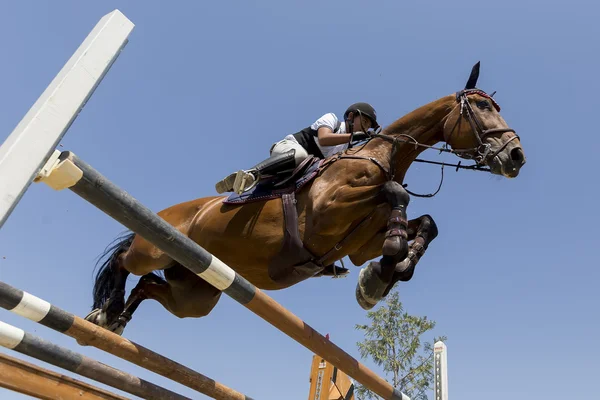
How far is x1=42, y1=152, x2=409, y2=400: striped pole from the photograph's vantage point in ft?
6.08

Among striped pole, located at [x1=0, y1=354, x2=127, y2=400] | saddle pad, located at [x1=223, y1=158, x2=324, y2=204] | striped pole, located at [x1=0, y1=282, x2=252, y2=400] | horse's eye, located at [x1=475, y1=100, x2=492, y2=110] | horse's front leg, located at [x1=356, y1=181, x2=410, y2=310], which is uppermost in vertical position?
horse's eye, located at [x1=475, y1=100, x2=492, y2=110]

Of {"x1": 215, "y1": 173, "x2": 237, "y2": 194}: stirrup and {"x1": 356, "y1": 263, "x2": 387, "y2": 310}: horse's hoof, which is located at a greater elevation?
{"x1": 215, "y1": 173, "x2": 237, "y2": 194}: stirrup

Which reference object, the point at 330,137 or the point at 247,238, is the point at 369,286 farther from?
the point at 330,137

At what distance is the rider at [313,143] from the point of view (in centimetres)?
427

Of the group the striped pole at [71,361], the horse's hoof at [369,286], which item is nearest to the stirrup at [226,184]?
the horse's hoof at [369,286]

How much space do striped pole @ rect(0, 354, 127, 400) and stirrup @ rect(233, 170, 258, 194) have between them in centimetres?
157

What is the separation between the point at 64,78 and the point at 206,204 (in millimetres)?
3153

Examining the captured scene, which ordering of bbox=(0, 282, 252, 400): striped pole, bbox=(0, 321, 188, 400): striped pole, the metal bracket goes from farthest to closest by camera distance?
1. bbox=(0, 321, 188, 400): striped pole
2. bbox=(0, 282, 252, 400): striped pole
3. the metal bracket

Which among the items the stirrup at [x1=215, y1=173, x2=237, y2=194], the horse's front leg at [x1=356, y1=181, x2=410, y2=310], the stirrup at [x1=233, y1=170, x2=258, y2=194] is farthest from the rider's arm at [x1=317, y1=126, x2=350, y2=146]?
the horse's front leg at [x1=356, y1=181, x2=410, y2=310]

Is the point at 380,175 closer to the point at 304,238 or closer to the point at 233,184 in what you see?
the point at 304,238

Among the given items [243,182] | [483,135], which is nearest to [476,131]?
[483,135]

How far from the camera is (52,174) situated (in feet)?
5.48

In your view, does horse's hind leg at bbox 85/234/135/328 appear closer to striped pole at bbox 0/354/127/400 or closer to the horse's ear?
striped pole at bbox 0/354/127/400

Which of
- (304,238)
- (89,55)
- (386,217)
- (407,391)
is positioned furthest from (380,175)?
(407,391)
